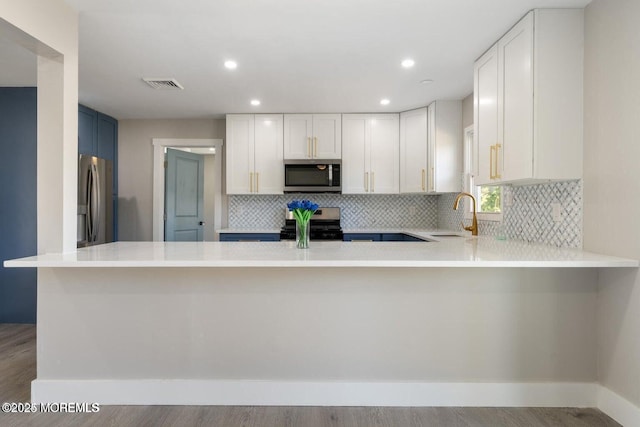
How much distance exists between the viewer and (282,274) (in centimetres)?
224

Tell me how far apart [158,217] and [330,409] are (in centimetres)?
372

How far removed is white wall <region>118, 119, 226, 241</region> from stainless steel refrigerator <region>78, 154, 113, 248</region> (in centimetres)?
82

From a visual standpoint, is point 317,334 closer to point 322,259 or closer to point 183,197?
point 322,259

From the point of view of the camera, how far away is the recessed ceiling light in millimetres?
3008

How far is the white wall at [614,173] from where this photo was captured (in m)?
1.89

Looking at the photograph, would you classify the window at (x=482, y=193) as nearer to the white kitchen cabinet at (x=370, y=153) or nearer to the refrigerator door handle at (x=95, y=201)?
the white kitchen cabinet at (x=370, y=153)

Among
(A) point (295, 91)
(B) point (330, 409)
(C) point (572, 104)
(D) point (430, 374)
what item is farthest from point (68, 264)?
(C) point (572, 104)

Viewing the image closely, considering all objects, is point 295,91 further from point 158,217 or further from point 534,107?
point 158,217

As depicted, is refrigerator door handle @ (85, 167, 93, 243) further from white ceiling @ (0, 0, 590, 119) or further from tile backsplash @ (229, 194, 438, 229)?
tile backsplash @ (229, 194, 438, 229)

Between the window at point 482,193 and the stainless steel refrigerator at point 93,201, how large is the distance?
366 centimetres

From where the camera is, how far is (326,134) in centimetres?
462

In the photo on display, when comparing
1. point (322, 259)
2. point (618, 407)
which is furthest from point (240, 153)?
point (618, 407)

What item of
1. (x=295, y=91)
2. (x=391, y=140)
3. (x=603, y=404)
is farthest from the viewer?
(x=391, y=140)

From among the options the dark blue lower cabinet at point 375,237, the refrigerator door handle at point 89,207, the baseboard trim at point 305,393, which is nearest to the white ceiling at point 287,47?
the refrigerator door handle at point 89,207
